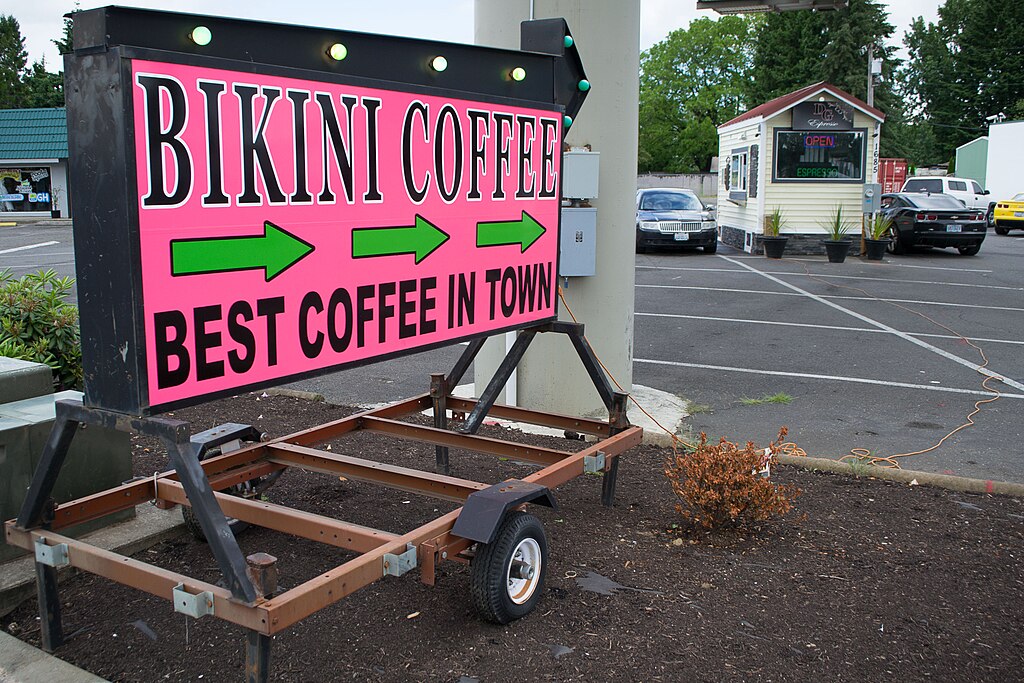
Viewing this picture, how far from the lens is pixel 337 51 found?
11.9 feet

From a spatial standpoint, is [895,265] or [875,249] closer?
[895,265]

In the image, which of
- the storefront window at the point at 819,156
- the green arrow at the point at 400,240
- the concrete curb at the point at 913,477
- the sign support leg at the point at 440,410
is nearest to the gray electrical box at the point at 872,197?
the storefront window at the point at 819,156

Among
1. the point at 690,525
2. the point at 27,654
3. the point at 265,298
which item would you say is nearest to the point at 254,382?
the point at 265,298

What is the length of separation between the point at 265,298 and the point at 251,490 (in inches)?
75.1

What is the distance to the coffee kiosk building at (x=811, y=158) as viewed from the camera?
22234 mm

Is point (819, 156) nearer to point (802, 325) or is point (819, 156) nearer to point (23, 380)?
point (802, 325)

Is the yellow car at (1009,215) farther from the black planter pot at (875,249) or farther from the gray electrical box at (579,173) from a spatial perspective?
the gray electrical box at (579,173)

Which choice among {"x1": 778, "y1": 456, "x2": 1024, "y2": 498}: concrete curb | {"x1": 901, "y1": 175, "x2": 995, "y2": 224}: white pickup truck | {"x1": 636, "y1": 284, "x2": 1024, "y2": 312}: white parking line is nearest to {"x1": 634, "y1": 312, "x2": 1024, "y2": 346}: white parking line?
{"x1": 636, "y1": 284, "x2": 1024, "y2": 312}: white parking line

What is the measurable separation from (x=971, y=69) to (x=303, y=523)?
7398cm

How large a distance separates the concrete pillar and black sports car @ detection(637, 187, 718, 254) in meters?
16.1

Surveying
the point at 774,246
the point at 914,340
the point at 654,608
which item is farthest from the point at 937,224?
the point at 654,608

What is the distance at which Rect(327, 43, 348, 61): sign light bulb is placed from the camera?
359 cm

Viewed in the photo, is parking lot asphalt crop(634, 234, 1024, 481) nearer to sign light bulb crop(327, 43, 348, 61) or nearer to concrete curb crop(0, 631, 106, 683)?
sign light bulb crop(327, 43, 348, 61)

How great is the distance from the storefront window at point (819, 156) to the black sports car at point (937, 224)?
2.59 metres
